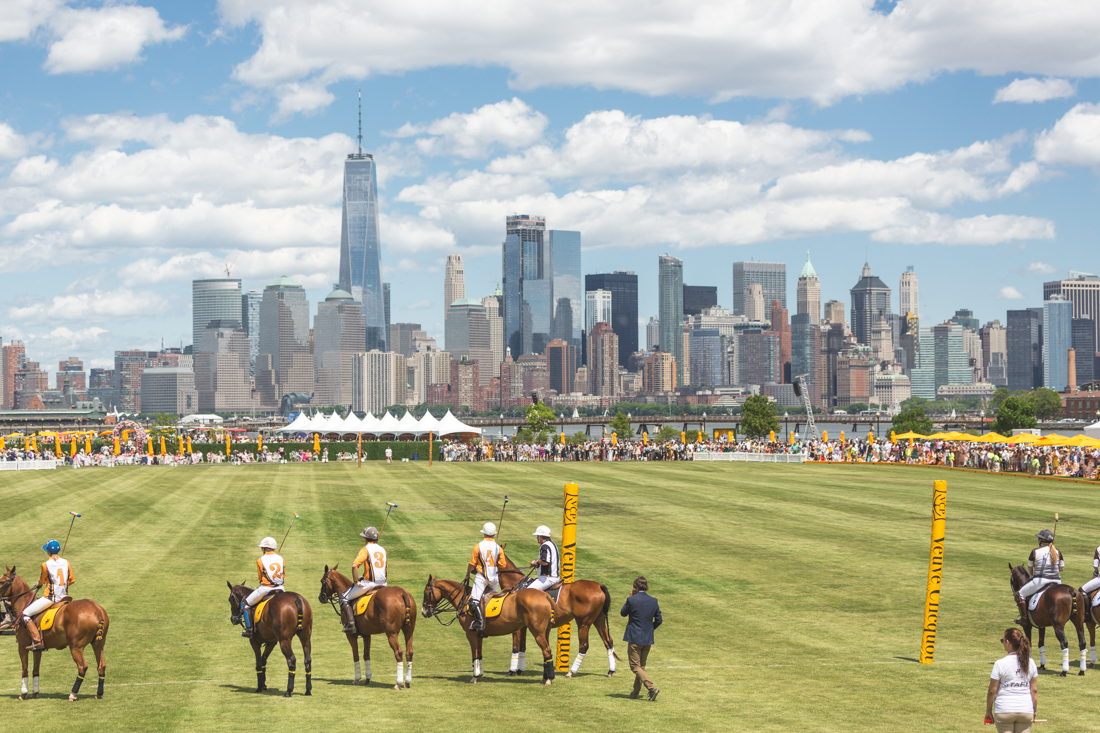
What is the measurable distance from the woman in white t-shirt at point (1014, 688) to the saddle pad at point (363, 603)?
8.14 metres

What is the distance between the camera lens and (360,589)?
1567 centimetres

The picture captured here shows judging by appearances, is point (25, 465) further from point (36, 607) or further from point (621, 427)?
point (621, 427)

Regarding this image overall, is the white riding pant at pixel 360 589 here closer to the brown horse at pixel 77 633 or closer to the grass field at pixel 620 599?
the grass field at pixel 620 599

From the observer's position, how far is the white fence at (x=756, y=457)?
3189 inches

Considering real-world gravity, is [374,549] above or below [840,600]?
above

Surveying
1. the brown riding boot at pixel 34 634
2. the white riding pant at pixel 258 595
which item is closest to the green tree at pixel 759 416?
the white riding pant at pixel 258 595

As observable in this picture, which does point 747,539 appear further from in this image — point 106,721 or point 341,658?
point 106,721

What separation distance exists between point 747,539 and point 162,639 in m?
18.5

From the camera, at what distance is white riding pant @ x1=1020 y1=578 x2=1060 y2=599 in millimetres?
16875

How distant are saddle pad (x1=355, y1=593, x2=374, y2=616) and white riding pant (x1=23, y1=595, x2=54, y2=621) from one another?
415 centimetres

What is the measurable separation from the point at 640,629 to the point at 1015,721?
511 centimetres

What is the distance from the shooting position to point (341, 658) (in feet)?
60.4

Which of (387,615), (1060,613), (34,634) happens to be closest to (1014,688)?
(1060,613)

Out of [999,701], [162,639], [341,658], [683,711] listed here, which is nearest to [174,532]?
[162,639]
